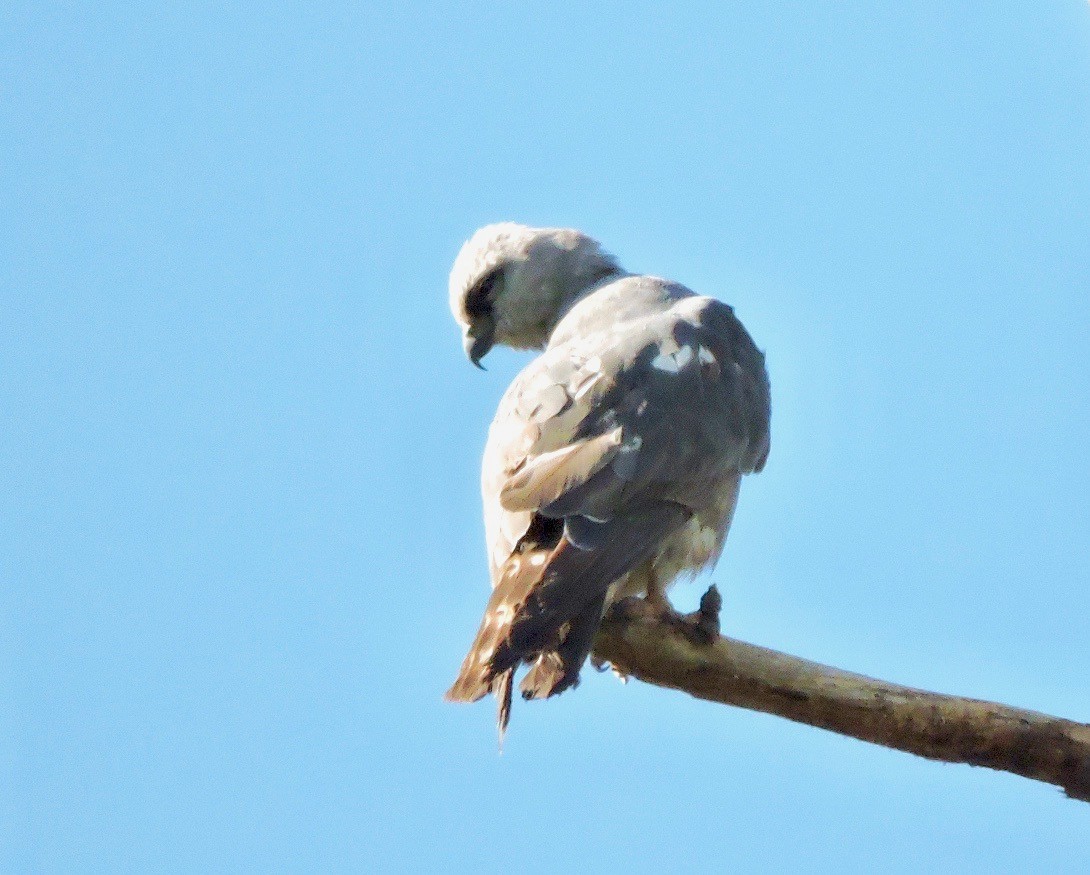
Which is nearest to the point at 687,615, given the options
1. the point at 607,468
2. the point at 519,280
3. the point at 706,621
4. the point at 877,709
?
the point at 706,621

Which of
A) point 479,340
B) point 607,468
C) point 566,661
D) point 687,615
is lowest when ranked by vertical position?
point 566,661

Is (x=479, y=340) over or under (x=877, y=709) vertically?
over

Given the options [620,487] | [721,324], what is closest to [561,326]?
[721,324]

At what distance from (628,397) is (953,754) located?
1.51m

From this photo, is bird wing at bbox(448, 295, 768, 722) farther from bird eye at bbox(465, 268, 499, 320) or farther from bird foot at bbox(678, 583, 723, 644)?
bird eye at bbox(465, 268, 499, 320)

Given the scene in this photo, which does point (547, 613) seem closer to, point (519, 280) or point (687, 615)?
point (687, 615)

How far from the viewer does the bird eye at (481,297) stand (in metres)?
6.70

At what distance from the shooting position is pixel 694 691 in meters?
4.17

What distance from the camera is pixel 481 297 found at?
6762 mm

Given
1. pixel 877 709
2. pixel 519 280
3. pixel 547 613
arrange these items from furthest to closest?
pixel 519 280
pixel 877 709
pixel 547 613

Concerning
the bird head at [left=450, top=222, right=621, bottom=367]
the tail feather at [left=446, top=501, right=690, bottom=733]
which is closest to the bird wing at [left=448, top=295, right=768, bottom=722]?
the tail feather at [left=446, top=501, right=690, bottom=733]

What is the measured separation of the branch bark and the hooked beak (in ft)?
9.65

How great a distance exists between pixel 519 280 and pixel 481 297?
284 millimetres

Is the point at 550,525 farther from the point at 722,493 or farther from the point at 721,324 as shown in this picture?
the point at 721,324
